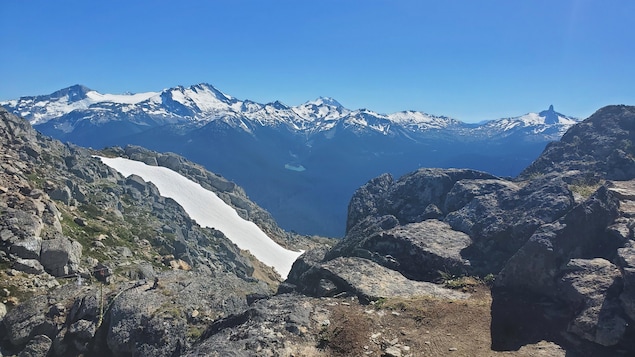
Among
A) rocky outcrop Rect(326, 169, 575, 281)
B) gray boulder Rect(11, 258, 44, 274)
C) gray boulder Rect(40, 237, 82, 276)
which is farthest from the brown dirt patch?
gray boulder Rect(40, 237, 82, 276)

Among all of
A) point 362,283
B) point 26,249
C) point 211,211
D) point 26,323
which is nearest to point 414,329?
point 362,283

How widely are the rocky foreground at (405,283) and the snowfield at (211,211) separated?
1755 inches

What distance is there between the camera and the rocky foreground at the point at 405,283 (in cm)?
1593

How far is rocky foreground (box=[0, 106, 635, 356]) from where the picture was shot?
1593 cm

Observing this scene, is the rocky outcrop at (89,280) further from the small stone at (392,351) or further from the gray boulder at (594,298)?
the gray boulder at (594,298)

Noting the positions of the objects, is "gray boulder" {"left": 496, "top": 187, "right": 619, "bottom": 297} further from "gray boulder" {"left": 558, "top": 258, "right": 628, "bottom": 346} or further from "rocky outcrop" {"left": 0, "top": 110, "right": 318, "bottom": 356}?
"rocky outcrop" {"left": 0, "top": 110, "right": 318, "bottom": 356}

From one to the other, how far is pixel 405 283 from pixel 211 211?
77997mm

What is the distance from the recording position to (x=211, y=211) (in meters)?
94.8

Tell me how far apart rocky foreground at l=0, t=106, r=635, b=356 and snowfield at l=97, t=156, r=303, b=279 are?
146 ft

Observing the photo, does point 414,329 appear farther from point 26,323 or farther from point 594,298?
point 26,323

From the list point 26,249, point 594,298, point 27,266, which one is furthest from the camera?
point 26,249

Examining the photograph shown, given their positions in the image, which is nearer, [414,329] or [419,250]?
[414,329]

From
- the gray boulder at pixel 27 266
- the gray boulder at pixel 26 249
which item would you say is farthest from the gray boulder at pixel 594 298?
the gray boulder at pixel 26 249

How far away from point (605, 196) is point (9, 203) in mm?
39939
